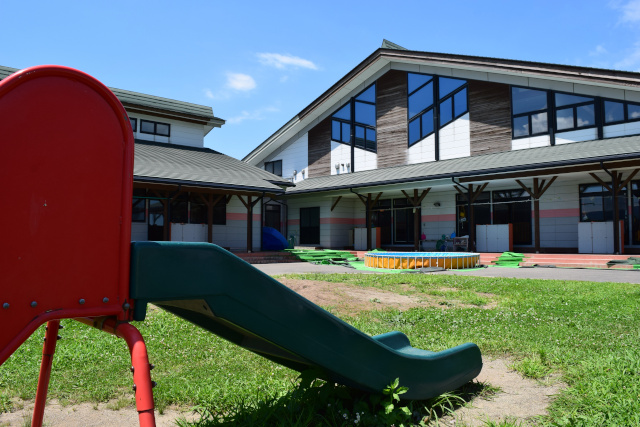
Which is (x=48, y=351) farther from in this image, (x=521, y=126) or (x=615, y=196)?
(x=521, y=126)

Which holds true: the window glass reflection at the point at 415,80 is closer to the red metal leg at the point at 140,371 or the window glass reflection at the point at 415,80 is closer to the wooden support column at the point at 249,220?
the wooden support column at the point at 249,220

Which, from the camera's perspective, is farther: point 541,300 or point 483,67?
point 483,67

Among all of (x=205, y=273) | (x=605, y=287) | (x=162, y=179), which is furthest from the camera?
(x=162, y=179)

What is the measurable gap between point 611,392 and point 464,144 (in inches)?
805

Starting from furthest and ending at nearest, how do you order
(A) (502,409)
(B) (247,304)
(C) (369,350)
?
(A) (502,409), (C) (369,350), (B) (247,304)

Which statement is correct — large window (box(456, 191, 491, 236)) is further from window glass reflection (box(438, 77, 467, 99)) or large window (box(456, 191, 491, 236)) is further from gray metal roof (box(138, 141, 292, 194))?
gray metal roof (box(138, 141, 292, 194))

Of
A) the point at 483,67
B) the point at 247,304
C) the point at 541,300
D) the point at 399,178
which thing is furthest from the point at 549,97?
the point at 247,304

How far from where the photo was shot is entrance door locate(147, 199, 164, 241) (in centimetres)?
1839

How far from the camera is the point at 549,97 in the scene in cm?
1914

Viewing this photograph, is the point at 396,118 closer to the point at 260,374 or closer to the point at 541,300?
the point at 541,300

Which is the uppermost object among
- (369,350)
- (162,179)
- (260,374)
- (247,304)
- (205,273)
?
(162,179)

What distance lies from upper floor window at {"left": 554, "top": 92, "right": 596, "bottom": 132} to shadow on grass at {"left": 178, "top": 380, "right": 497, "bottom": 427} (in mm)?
18997

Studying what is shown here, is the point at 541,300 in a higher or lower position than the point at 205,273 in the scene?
lower

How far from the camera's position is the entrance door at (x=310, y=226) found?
2648 cm
